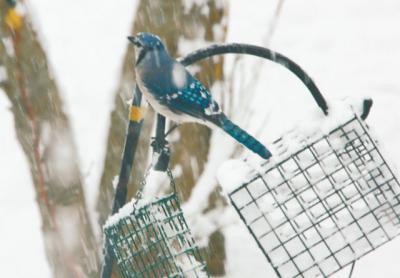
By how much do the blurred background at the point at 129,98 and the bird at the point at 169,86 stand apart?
35 cm

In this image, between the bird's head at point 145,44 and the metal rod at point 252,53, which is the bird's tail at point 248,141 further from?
the bird's head at point 145,44

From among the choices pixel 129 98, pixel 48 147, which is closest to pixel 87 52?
pixel 129 98

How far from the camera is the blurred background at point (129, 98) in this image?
14.2ft

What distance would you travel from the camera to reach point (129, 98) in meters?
4.47

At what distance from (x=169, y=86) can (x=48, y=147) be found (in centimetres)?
165

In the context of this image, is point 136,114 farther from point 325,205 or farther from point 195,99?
point 325,205

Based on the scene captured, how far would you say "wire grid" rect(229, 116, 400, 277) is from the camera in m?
2.54

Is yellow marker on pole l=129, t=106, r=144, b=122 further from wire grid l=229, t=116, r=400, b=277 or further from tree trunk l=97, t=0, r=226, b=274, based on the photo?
tree trunk l=97, t=0, r=226, b=274

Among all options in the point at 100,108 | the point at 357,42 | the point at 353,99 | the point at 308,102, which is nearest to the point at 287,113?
the point at 308,102

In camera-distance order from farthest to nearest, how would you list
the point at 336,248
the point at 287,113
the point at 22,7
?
the point at 287,113, the point at 22,7, the point at 336,248

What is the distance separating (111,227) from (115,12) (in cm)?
906

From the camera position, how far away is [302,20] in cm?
1059

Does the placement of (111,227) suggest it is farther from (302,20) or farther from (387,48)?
(302,20)

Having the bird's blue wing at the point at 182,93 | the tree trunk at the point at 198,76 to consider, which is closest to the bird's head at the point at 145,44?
the bird's blue wing at the point at 182,93
